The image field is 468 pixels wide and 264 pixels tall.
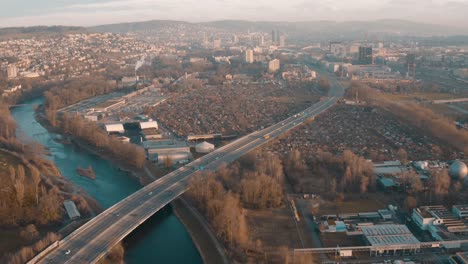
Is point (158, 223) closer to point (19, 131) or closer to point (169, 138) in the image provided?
point (169, 138)

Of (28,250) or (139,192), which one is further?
(139,192)

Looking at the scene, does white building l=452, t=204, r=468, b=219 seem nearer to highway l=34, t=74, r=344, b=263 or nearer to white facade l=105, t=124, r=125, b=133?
highway l=34, t=74, r=344, b=263

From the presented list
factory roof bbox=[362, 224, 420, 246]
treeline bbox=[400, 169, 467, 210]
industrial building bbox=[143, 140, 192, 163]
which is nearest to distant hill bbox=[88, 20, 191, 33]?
industrial building bbox=[143, 140, 192, 163]

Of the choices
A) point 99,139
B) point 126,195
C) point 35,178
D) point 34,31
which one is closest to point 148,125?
point 99,139

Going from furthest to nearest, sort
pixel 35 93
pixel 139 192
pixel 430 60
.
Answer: pixel 430 60
pixel 35 93
pixel 139 192

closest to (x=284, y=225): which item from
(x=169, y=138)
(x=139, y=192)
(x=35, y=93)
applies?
(x=139, y=192)

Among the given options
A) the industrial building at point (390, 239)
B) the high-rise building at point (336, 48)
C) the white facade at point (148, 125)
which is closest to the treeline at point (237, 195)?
the industrial building at point (390, 239)
